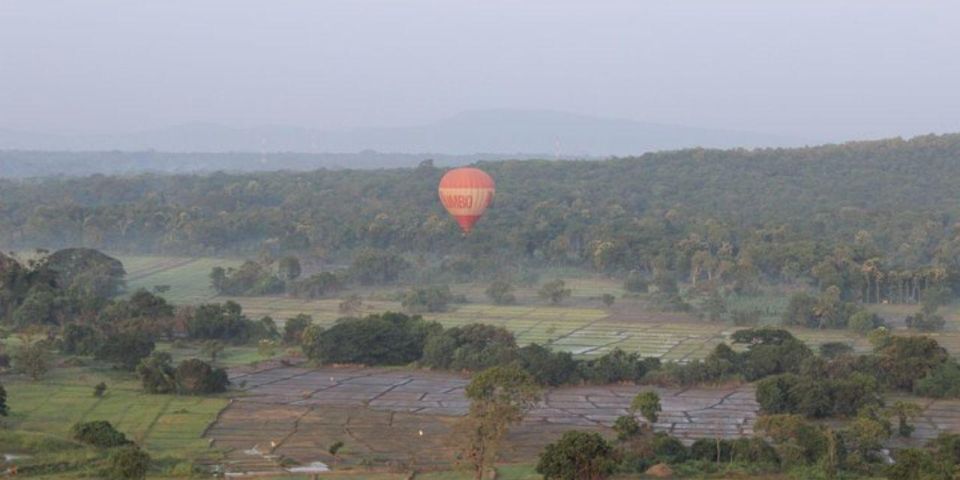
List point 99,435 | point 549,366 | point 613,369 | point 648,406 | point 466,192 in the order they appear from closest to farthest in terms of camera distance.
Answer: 1. point 99,435
2. point 648,406
3. point 549,366
4. point 613,369
5. point 466,192

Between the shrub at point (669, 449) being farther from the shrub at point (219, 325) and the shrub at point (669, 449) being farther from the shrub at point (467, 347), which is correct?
the shrub at point (219, 325)

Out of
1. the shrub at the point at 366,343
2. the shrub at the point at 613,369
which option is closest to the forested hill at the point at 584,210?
the shrub at the point at 613,369

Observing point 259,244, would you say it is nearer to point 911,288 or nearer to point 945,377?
point 911,288

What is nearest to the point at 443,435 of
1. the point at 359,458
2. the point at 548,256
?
the point at 359,458

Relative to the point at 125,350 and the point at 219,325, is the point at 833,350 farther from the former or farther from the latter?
the point at 125,350

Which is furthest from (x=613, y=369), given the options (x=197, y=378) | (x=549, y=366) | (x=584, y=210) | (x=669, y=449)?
(x=584, y=210)

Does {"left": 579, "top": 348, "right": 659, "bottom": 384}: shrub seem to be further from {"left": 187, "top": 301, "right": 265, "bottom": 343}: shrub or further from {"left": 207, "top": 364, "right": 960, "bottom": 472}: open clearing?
{"left": 187, "top": 301, "right": 265, "bottom": 343}: shrub

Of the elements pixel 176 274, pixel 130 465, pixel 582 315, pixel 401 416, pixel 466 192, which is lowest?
Result: pixel 582 315

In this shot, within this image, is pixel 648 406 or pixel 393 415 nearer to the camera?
pixel 648 406
